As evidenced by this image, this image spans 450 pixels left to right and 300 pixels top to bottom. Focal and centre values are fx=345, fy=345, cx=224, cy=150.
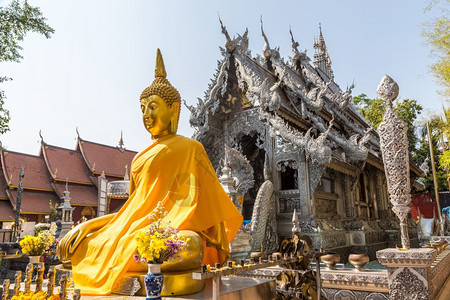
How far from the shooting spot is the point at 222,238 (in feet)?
11.9

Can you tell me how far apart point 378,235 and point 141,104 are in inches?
348

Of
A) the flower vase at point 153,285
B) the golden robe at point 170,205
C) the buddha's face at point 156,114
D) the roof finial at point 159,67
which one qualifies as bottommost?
the flower vase at point 153,285

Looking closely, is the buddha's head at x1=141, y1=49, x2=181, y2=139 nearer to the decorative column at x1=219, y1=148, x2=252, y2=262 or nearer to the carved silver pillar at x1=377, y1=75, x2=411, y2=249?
the carved silver pillar at x1=377, y1=75, x2=411, y2=249

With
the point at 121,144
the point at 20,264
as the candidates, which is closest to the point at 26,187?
the point at 121,144

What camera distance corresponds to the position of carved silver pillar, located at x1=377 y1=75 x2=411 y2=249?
3639mm

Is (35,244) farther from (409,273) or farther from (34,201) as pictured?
(34,201)

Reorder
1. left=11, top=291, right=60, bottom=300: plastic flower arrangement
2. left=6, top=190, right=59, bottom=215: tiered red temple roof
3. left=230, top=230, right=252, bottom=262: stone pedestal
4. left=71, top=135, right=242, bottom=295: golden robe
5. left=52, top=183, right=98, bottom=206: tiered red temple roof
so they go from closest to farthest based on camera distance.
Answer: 1. left=11, top=291, right=60, bottom=300: plastic flower arrangement
2. left=71, top=135, right=242, bottom=295: golden robe
3. left=230, top=230, right=252, bottom=262: stone pedestal
4. left=6, top=190, right=59, bottom=215: tiered red temple roof
5. left=52, top=183, right=98, bottom=206: tiered red temple roof

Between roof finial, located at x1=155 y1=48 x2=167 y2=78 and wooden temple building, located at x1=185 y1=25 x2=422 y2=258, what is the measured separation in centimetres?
417

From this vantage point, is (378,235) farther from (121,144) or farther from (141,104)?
(121,144)

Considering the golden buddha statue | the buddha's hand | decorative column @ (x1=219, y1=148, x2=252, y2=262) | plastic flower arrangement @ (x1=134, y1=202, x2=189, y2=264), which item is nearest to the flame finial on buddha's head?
the golden buddha statue

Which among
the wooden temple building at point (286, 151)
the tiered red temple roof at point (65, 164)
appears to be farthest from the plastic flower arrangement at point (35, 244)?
the tiered red temple roof at point (65, 164)

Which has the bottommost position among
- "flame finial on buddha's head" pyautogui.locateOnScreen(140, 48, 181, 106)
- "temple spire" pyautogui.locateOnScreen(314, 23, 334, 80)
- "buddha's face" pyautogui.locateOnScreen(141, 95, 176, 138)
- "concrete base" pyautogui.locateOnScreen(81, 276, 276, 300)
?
"concrete base" pyautogui.locateOnScreen(81, 276, 276, 300)

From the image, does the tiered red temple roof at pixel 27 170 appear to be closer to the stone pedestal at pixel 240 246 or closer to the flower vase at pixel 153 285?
the stone pedestal at pixel 240 246

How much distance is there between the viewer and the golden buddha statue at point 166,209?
2.99 metres
